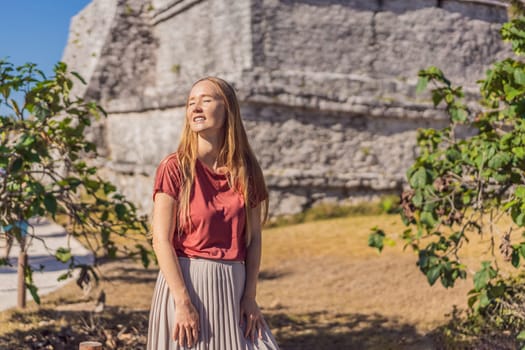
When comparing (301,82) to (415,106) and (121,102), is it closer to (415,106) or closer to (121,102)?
(415,106)

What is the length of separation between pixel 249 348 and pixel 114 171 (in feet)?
37.5

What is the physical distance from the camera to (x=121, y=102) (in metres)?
13.7

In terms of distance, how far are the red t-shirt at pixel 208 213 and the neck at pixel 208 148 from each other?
1.3 inches

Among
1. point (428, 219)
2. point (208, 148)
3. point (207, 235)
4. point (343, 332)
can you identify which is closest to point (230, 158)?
point (208, 148)

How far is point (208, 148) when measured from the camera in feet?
8.98

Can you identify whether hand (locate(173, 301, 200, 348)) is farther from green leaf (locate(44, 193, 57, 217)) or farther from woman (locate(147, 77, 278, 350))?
green leaf (locate(44, 193, 57, 217))

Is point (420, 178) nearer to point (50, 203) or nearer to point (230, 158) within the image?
point (230, 158)

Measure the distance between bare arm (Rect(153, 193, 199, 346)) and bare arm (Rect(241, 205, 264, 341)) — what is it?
0.26m

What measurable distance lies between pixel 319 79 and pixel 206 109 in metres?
9.28

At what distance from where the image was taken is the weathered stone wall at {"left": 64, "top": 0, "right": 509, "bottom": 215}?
1138 centimetres

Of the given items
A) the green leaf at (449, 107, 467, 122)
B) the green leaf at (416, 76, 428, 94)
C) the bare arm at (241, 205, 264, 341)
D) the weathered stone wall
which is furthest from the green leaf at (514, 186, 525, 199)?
the weathered stone wall

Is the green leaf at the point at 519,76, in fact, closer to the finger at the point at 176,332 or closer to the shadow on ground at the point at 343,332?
the shadow on ground at the point at 343,332

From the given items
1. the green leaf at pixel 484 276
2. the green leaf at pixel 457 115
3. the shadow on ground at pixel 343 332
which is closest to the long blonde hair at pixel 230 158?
the green leaf at pixel 484 276

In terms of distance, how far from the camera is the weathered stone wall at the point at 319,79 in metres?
11.4
